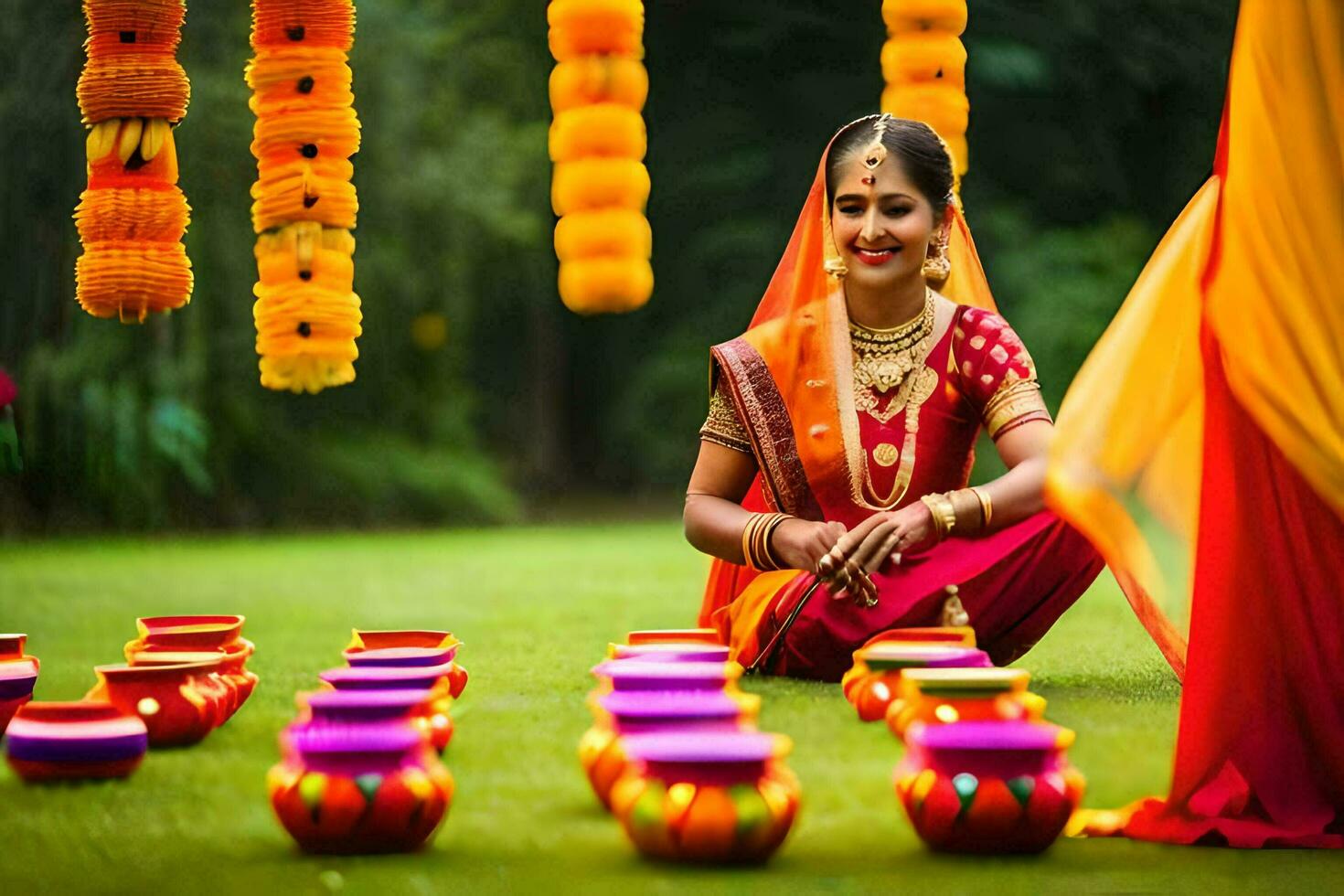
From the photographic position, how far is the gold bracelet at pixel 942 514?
12.2ft

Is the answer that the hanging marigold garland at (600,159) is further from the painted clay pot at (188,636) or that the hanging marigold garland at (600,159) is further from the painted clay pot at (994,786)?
the painted clay pot at (994,786)

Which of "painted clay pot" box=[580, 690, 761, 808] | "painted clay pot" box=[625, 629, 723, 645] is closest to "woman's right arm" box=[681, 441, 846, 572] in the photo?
"painted clay pot" box=[625, 629, 723, 645]

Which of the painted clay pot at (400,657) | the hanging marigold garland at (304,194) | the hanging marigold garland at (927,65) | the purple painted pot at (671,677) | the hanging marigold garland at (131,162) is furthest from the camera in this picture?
the hanging marigold garland at (927,65)

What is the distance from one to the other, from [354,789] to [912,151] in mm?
2209

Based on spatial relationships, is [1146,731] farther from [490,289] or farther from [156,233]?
[490,289]

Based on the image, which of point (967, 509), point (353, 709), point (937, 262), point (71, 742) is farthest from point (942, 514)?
point (71, 742)

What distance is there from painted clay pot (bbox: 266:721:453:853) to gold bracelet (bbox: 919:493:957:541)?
1.63 metres

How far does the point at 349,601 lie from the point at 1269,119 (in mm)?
5481

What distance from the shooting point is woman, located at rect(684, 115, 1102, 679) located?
3.97 meters

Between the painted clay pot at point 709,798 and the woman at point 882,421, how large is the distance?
1605mm

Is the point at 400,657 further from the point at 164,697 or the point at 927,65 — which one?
the point at 927,65

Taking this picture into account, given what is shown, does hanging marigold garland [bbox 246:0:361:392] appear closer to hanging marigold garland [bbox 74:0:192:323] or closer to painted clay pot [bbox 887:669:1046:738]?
hanging marigold garland [bbox 74:0:192:323]

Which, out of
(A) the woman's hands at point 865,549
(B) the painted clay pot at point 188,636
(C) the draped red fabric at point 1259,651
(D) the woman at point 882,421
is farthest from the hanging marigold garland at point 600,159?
(C) the draped red fabric at point 1259,651

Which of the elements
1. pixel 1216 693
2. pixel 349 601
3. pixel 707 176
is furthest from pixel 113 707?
pixel 707 176
